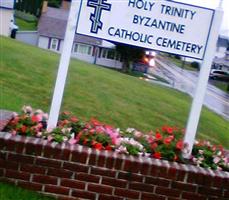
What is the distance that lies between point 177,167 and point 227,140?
1045 centimetres

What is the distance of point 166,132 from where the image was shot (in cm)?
541

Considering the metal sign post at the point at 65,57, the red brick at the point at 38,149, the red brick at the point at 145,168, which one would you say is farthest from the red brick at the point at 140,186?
the metal sign post at the point at 65,57

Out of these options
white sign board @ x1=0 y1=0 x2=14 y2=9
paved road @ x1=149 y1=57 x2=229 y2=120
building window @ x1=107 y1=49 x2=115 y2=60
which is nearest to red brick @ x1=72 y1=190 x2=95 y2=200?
paved road @ x1=149 y1=57 x2=229 y2=120

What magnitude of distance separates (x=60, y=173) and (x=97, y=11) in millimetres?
1932

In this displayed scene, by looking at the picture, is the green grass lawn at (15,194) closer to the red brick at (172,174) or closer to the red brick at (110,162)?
the red brick at (110,162)

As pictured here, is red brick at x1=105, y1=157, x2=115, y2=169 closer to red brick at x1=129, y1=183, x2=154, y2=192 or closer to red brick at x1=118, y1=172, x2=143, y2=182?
red brick at x1=118, y1=172, x2=143, y2=182

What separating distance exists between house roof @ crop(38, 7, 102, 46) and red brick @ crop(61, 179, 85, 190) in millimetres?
49805

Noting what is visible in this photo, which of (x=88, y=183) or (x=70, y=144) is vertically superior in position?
(x=70, y=144)

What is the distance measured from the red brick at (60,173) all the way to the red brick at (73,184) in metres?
0.05

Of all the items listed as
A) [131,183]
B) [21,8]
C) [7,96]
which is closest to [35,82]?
[7,96]

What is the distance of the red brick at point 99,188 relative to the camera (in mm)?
4578

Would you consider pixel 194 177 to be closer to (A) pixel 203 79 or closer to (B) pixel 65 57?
(A) pixel 203 79

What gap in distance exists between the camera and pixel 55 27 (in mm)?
57062

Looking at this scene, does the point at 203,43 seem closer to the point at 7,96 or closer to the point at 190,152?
the point at 190,152
